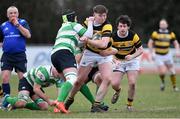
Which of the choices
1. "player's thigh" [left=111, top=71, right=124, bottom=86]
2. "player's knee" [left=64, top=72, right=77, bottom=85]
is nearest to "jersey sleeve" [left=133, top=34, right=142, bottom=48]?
"player's thigh" [left=111, top=71, right=124, bottom=86]

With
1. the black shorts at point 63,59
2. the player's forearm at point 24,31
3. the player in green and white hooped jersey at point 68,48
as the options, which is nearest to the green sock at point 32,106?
the player in green and white hooped jersey at point 68,48

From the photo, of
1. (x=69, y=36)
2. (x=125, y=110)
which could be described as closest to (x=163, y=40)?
(x=125, y=110)

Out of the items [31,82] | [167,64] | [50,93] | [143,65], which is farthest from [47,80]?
[143,65]

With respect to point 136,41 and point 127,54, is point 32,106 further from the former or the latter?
point 136,41

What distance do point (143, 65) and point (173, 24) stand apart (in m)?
13.2

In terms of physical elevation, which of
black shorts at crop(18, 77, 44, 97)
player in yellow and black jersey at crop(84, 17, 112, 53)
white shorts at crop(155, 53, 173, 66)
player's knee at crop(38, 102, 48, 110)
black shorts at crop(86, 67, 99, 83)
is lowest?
white shorts at crop(155, 53, 173, 66)

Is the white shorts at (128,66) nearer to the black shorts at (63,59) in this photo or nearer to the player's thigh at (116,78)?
the player's thigh at (116,78)

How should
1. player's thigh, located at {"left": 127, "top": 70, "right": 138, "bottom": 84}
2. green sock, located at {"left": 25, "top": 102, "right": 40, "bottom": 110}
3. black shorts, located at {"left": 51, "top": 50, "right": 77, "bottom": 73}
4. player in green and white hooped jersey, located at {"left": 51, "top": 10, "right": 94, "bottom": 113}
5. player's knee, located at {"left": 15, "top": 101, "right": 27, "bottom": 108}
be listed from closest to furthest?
player in green and white hooped jersey, located at {"left": 51, "top": 10, "right": 94, "bottom": 113}, black shorts, located at {"left": 51, "top": 50, "right": 77, "bottom": 73}, player's knee, located at {"left": 15, "top": 101, "right": 27, "bottom": 108}, green sock, located at {"left": 25, "top": 102, "right": 40, "bottom": 110}, player's thigh, located at {"left": 127, "top": 70, "right": 138, "bottom": 84}

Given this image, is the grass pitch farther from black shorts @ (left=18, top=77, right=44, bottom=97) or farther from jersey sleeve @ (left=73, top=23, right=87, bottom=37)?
jersey sleeve @ (left=73, top=23, right=87, bottom=37)

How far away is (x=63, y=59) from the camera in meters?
12.7

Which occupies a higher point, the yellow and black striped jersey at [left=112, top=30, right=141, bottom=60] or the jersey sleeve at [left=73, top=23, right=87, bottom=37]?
the jersey sleeve at [left=73, top=23, right=87, bottom=37]

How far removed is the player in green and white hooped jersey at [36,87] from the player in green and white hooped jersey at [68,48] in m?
0.35

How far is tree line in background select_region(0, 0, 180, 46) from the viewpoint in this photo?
143ft

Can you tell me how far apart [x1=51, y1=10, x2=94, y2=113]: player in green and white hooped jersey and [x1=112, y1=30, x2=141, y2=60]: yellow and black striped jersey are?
1867 mm
